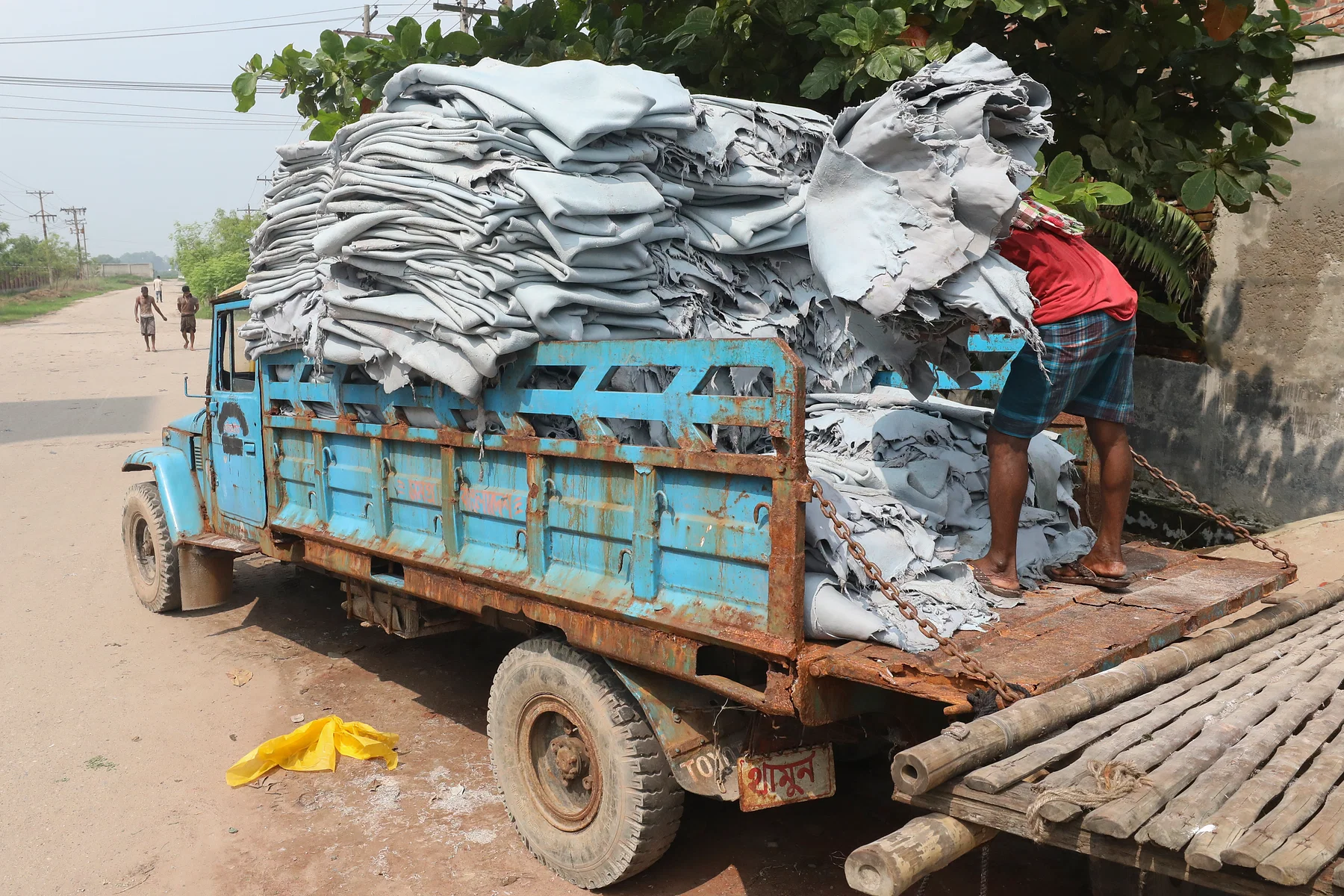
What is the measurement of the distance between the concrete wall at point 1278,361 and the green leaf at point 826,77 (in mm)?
3435

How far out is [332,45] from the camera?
5996mm

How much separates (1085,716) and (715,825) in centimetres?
178

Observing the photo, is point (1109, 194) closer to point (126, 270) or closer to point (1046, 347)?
point (1046, 347)

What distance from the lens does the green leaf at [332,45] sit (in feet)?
19.5

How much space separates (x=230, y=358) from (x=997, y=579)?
453 centimetres

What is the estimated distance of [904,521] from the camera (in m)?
3.13

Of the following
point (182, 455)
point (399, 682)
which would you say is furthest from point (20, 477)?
point (399, 682)

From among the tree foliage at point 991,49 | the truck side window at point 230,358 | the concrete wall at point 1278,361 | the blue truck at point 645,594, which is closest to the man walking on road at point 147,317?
the tree foliage at point 991,49

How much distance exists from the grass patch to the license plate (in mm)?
39358

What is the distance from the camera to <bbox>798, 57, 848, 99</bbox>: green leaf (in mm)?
5074

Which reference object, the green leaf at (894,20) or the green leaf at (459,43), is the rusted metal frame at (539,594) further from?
the green leaf at (894,20)

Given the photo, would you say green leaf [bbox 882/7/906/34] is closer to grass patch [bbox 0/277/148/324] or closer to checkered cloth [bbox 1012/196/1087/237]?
checkered cloth [bbox 1012/196/1087/237]

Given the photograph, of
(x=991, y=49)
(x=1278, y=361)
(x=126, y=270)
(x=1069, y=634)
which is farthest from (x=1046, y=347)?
(x=126, y=270)

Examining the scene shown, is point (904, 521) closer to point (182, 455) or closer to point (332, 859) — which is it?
point (332, 859)
